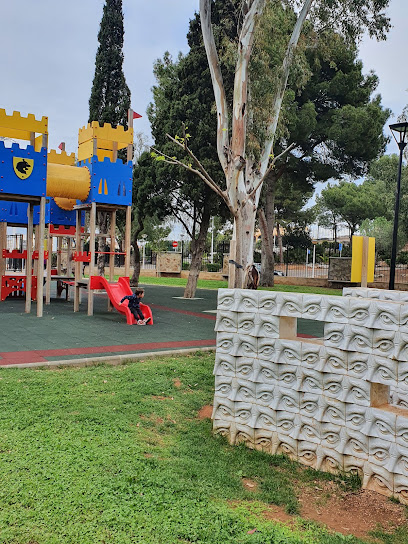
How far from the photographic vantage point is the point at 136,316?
10.7 m

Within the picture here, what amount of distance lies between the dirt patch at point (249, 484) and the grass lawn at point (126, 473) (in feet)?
0.11

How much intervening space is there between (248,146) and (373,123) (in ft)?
38.7

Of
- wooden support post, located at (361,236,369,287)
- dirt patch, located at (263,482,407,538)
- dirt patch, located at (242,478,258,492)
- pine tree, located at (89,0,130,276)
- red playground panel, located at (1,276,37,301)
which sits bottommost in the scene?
dirt patch, located at (242,478,258,492)

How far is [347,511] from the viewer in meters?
3.48

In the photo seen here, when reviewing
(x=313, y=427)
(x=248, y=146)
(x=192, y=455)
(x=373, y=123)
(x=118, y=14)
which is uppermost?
(x=118, y=14)

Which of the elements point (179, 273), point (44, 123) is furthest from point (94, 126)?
point (179, 273)

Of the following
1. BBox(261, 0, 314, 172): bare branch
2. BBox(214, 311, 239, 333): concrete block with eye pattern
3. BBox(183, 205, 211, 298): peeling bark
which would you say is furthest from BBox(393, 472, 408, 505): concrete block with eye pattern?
BBox(183, 205, 211, 298): peeling bark

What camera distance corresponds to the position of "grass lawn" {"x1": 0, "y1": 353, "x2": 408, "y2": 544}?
9.35 ft

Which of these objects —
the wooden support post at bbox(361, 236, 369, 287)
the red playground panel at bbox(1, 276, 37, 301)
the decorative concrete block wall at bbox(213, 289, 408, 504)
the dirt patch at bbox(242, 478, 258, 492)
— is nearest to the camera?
the decorative concrete block wall at bbox(213, 289, 408, 504)

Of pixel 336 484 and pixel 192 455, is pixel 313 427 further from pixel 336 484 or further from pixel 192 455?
pixel 192 455

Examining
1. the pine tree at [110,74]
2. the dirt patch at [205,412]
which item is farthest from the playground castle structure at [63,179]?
the pine tree at [110,74]

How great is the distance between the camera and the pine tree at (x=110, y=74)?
2234cm

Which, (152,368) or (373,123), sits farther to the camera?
(373,123)

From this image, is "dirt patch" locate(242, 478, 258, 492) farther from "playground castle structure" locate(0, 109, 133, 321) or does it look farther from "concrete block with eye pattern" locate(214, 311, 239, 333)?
"playground castle structure" locate(0, 109, 133, 321)
